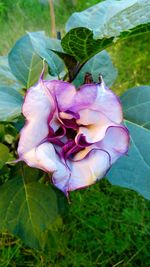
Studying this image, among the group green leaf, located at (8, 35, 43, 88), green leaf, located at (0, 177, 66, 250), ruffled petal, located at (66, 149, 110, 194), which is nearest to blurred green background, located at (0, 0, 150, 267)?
green leaf, located at (0, 177, 66, 250)

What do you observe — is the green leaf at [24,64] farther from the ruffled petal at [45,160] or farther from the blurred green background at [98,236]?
the blurred green background at [98,236]

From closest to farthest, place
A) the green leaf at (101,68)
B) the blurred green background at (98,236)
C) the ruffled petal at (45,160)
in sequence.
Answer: the ruffled petal at (45,160) < the green leaf at (101,68) < the blurred green background at (98,236)

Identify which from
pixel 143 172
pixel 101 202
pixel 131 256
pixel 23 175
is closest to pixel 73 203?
pixel 101 202

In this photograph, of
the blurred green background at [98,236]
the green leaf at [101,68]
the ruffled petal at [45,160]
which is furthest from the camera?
the blurred green background at [98,236]

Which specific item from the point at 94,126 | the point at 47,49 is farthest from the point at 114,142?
the point at 47,49

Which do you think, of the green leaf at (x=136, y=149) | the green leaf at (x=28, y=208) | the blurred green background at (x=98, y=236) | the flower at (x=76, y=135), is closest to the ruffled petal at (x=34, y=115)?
the flower at (x=76, y=135)

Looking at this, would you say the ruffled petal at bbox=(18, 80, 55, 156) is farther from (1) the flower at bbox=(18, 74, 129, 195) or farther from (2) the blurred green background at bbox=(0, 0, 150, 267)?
(2) the blurred green background at bbox=(0, 0, 150, 267)

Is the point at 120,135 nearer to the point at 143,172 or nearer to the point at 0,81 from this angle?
the point at 143,172
